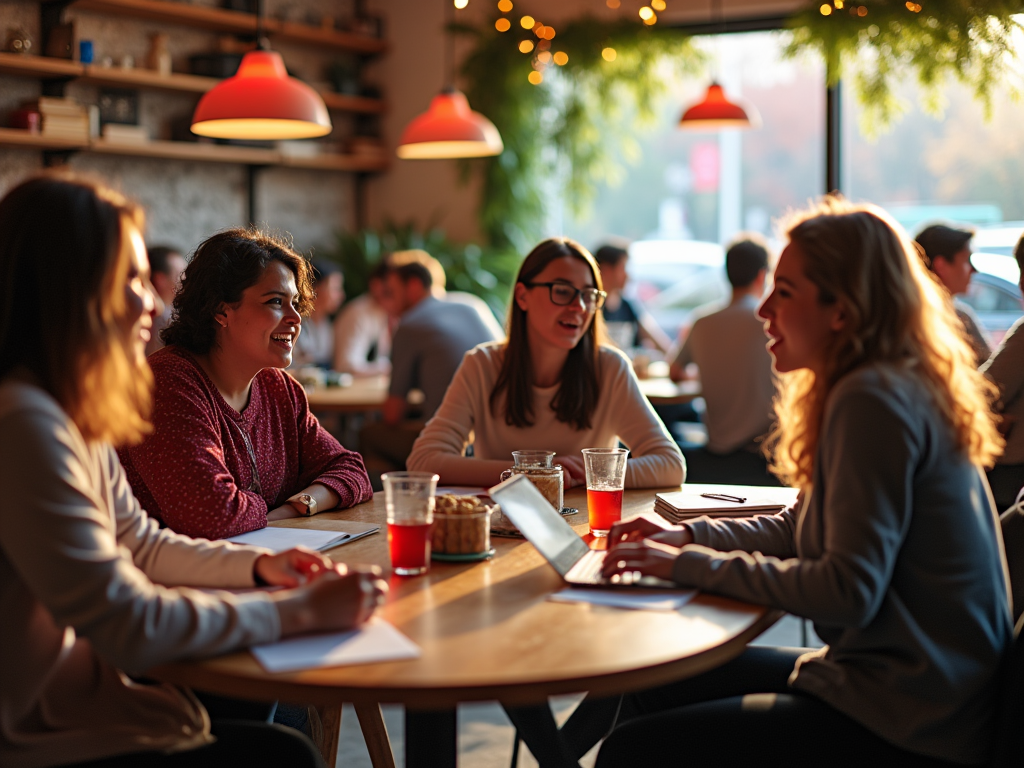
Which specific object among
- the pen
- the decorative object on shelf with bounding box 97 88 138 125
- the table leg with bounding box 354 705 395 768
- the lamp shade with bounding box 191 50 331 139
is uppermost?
the decorative object on shelf with bounding box 97 88 138 125

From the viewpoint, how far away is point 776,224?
1.75 metres

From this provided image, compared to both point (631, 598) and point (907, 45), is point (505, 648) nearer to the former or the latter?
point (631, 598)

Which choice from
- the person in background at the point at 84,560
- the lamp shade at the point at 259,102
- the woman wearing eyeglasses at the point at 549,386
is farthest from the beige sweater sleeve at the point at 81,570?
the lamp shade at the point at 259,102

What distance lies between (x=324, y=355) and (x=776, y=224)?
4866 millimetres

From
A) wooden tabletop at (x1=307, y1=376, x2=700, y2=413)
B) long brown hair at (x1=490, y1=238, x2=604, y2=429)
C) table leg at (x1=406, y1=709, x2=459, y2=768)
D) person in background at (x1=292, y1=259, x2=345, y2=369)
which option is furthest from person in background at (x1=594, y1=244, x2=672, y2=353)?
table leg at (x1=406, y1=709, x2=459, y2=768)

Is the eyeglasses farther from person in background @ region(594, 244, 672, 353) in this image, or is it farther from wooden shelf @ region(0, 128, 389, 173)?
wooden shelf @ region(0, 128, 389, 173)

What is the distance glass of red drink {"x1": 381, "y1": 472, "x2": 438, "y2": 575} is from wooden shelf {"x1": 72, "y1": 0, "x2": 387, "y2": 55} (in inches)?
204

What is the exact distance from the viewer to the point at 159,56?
6016 mm

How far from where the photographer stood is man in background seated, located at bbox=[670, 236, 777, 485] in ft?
14.1

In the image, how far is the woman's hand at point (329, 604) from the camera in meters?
1.30

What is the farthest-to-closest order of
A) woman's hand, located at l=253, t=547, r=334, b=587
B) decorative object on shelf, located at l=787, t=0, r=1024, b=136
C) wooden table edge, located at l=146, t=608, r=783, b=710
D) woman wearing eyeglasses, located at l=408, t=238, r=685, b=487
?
decorative object on shelf, located at l=787, t=0, r=1024, b=136, woman wearing eyeglasses, located at l=408, t=238, r=685, b=487, woman's hand, located at l=253, t=547, r=334, b=587, wooden table edge, located at l=146, t=608, r=783, b=710

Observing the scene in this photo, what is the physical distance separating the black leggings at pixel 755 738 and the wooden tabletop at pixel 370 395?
9.12 feet

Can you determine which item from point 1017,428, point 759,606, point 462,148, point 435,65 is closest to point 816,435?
point 759,606

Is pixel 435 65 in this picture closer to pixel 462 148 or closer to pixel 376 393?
pixel 462 148
